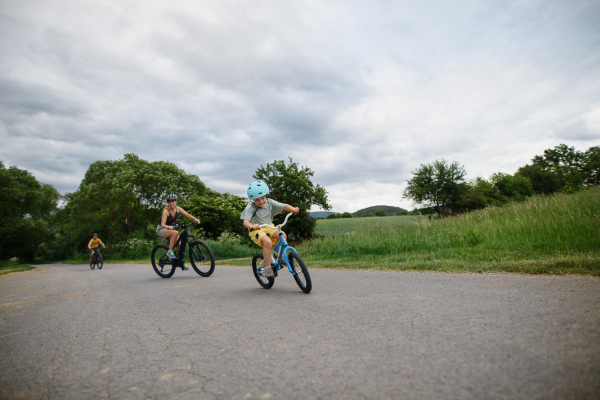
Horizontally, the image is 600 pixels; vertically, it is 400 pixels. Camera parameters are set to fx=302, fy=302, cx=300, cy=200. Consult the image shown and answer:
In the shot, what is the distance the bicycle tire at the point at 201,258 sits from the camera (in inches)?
318

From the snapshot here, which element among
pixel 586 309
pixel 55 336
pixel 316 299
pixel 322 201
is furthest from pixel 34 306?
pixel 322 201

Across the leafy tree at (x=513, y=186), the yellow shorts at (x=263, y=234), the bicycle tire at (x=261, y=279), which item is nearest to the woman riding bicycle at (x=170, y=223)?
the bicycle tire at (x=261, y=279)

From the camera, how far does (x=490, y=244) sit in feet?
28.1

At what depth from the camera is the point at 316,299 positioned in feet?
14.6

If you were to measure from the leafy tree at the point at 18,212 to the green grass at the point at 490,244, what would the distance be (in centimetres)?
4173

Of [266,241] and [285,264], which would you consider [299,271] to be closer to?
[285,264]

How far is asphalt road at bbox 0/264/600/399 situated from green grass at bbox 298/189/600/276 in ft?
5.12

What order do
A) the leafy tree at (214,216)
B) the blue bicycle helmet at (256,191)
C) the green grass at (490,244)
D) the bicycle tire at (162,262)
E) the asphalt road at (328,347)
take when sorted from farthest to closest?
the leafy tree at (214,216)
the bicycle tire at (162,262)
the green grass at (490,244)
the blue bicycle helmet at (256,191)
the asphalt road at (328,347)

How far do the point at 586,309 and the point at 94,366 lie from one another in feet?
15.1

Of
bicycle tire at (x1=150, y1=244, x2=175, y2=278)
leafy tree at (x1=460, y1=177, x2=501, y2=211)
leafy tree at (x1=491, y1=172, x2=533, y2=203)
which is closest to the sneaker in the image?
bicycle tire at (x1=150, y1=244, x2=175, y2=278)

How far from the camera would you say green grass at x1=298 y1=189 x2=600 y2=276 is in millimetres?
5930

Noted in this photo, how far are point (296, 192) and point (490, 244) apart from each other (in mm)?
24217

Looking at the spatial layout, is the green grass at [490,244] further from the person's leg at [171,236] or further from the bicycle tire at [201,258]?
the person's leg at [171,236]

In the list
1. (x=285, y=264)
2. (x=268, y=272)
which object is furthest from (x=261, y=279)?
(x=285, y=264)
